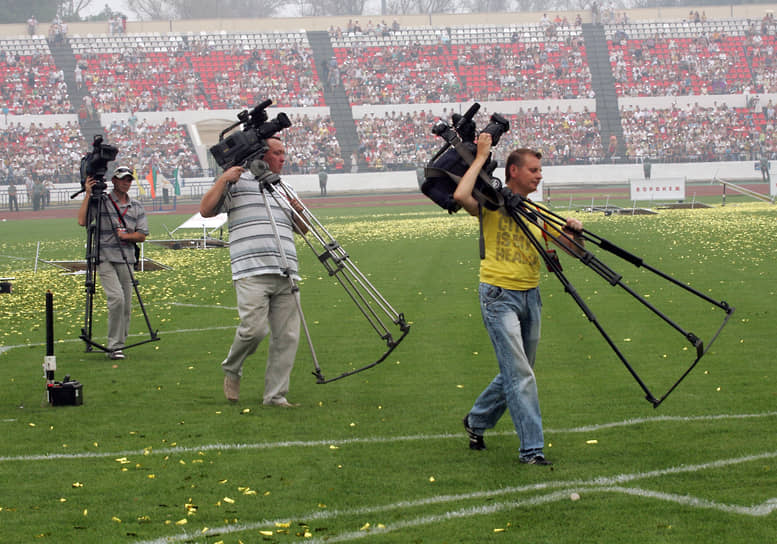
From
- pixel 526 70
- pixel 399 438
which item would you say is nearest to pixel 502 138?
pixel 526 70

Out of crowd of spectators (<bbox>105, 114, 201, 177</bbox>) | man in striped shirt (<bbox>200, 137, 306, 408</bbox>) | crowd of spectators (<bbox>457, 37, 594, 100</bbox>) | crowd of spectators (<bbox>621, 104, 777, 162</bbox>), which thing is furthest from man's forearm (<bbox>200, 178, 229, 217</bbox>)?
crowd of spectators (<bbox>457, 37, 594, 100</bbox>)

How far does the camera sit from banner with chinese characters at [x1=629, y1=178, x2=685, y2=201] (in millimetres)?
36781

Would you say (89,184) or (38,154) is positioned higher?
(38,154)

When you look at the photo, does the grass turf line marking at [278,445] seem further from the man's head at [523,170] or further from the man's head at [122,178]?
the man's head at [122,178]

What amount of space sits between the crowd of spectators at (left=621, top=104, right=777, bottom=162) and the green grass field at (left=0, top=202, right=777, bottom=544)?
44820 millimetres

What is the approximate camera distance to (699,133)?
5944 centimetres

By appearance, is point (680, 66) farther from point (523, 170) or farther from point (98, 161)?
point (523, 170)

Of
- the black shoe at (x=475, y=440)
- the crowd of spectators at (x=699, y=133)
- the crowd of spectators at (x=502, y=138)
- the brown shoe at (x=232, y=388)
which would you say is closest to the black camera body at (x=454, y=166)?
the black shoe at (x=475, y=440)

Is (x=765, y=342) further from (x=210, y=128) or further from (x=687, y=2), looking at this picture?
(x=687, y=2)

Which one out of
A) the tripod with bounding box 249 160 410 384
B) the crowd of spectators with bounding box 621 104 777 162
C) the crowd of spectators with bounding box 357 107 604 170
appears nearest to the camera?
the tripod with bounding box 249 160 410 384

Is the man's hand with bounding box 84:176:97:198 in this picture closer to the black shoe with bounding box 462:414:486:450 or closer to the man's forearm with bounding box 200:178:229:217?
the man's forearm with bounding box 200:178:229:217

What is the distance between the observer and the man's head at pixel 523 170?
6309 mm

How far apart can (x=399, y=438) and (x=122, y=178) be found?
5.24m

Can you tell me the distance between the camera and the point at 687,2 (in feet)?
352
